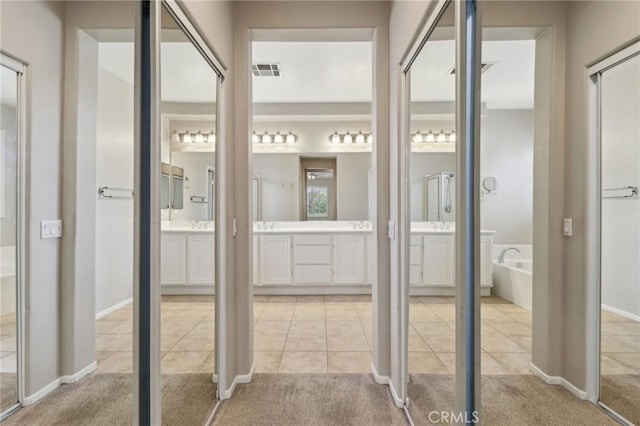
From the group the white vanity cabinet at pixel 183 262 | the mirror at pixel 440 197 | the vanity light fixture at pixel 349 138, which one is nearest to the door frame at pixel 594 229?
the mirror at pixel 440 197

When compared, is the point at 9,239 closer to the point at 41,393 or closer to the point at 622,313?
the point at 41,393

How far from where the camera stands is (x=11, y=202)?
53cm

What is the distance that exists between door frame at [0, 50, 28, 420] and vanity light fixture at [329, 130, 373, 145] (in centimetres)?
412

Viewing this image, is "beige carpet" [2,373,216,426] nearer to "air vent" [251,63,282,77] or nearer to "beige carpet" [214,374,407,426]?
"beige carpet" [214,374,407,426]

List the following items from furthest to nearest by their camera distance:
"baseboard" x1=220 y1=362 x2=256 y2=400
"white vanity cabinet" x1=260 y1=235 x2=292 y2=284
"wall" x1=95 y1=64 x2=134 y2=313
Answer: "white vanity cabinet" x1=260 y1=235 x2=292 y2=284
"baseboard" x1=220 y1=362 x2=256 y2=400
"wall" x1=95 y1=64 x2=134 y2=313

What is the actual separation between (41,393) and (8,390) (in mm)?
74

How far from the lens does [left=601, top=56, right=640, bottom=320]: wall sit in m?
0.50

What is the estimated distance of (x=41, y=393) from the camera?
0.59 m

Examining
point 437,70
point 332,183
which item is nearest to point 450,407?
point 437,70

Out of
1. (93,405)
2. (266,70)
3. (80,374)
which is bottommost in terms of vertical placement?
(93,405)

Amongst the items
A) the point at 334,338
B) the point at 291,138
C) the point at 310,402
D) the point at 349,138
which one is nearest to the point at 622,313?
the point at 310,402

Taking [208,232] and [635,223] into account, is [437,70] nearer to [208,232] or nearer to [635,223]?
[635,223]

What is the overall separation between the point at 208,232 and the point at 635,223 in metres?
1.71

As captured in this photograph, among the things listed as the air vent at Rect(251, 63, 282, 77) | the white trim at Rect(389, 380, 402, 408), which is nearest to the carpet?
→ the white trim at Rect(389, 380, 402, 408)
